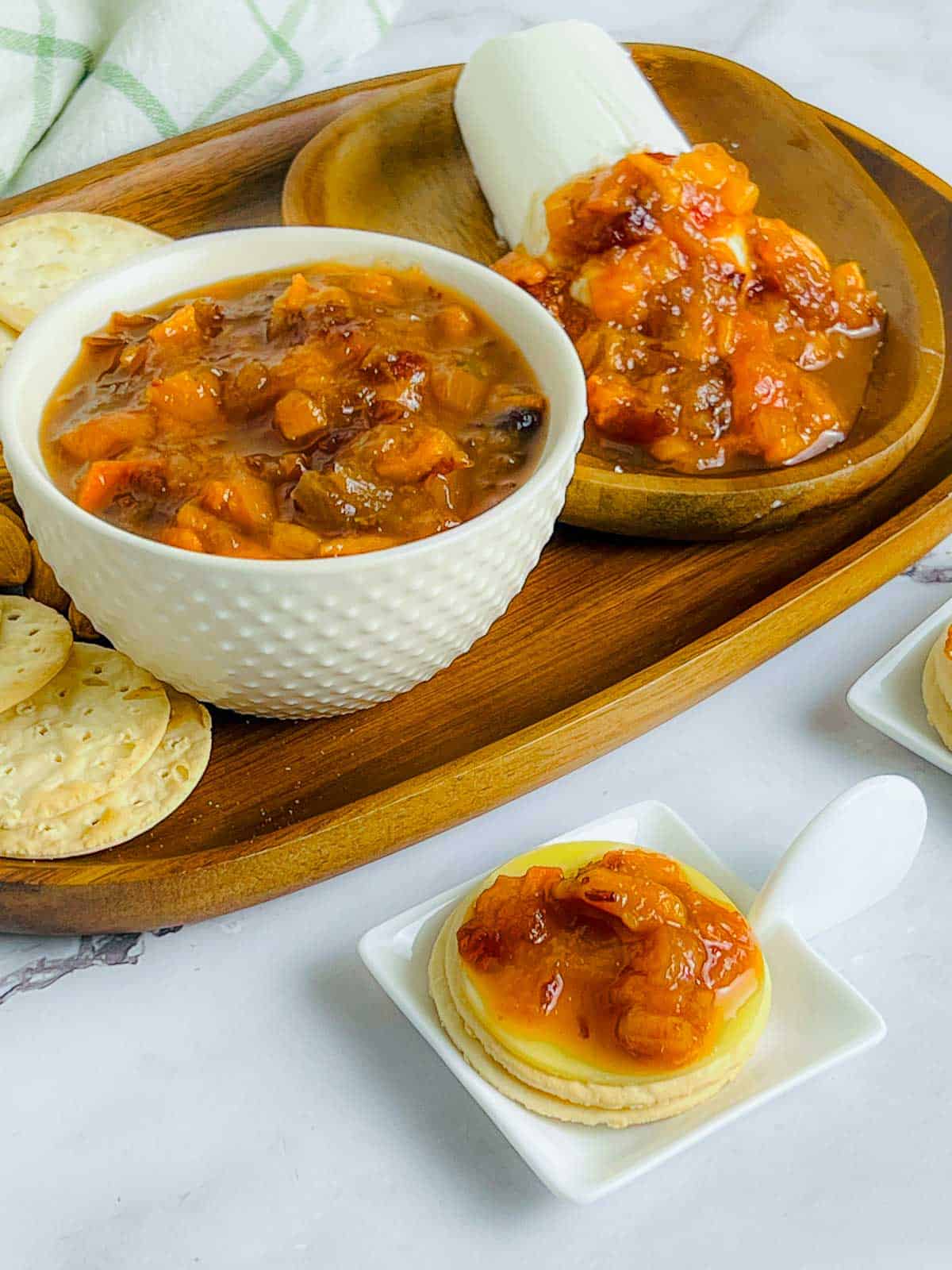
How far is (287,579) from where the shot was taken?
1.93 metres

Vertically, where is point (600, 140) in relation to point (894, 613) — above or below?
above

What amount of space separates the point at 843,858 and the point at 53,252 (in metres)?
2.02

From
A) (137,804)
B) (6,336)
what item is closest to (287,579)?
(137,804)

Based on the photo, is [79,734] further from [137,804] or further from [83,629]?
[83,629]

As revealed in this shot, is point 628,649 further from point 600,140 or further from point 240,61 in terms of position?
point 240,61

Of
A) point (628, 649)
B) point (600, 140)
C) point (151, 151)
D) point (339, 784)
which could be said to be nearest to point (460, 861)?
point (339, 784)

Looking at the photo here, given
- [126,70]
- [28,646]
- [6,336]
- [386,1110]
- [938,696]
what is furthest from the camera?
[126,70]

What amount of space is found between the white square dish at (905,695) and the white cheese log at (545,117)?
3.90 feet

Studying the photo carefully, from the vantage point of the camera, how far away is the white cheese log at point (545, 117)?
128 inches

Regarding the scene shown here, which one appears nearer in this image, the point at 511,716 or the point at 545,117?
the point at 511,716

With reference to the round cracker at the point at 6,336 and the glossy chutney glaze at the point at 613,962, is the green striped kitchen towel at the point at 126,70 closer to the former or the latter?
the round cracker at the point at 6,336

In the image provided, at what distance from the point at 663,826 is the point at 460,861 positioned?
0.31 metres

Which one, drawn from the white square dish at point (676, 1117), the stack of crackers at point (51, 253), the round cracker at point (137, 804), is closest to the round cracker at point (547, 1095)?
the white square dish at point (676, 1117)

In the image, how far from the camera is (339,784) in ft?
7.38
